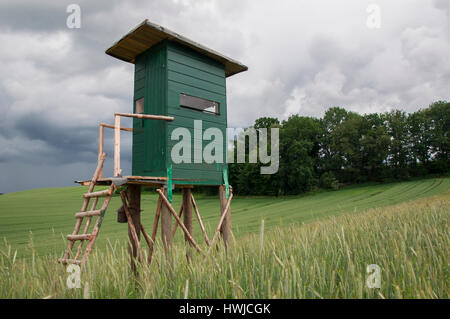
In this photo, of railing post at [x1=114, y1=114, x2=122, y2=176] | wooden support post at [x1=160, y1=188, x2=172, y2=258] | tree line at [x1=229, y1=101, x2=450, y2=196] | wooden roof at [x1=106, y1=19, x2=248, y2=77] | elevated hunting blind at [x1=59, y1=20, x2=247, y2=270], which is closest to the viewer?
railing post at [x1=114, y1=114, x2=122, y2=176]

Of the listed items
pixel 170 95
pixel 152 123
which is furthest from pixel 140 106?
pixel 170 95

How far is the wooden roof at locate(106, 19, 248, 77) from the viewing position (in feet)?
25.0

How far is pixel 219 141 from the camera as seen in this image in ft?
29.7

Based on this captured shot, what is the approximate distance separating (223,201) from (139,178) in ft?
10.9

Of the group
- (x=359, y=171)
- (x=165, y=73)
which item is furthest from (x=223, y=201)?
(x=359, y=171)

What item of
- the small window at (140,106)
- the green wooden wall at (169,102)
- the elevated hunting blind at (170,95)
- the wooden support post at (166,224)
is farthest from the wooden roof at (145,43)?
the wooden support post at (166,224)

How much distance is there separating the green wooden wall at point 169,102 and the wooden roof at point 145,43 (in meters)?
0.18

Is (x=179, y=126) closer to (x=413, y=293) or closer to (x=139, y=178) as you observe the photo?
(x=139, y=178)

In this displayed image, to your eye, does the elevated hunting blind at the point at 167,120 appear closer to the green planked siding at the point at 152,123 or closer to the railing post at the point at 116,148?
the green planked siding at the point at 152,123

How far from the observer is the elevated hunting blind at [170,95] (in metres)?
7.76

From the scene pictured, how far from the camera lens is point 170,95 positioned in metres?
7.82

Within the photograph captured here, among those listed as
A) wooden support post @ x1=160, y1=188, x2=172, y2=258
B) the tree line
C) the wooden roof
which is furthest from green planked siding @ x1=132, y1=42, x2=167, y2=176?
the tree line

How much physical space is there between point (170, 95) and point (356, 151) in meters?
51.0

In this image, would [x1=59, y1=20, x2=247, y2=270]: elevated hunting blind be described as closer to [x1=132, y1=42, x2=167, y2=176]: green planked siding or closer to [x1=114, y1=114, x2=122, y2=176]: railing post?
[x1=132, y1=42, x2=167, y2=176]: green planked siding
